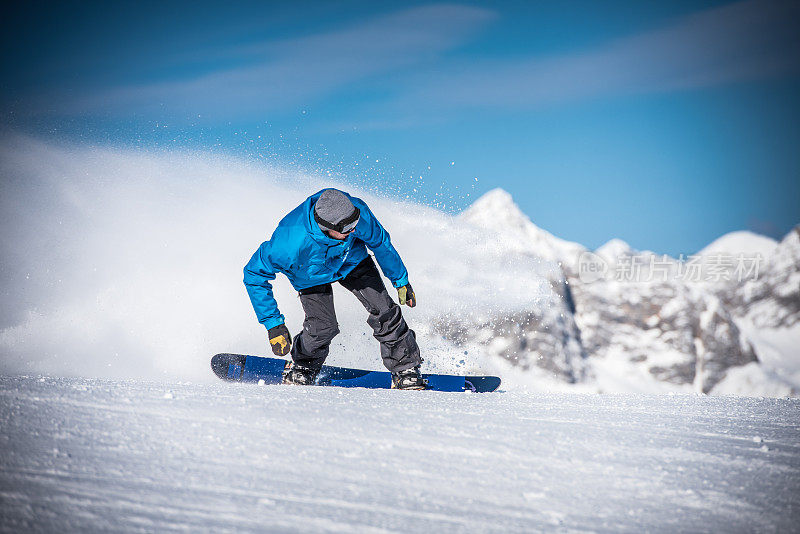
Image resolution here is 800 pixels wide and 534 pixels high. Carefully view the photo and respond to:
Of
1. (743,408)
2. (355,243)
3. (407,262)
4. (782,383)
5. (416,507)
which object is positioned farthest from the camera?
Result: (782,383)

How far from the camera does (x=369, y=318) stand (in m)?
4.70

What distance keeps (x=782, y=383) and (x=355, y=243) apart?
20243 cm

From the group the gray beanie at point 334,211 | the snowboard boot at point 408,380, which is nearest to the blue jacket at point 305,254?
the gray beanie at point 334,211

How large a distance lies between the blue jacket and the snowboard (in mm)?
1328

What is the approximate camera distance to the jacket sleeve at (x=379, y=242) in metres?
4.25

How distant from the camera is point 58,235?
1153 centimetres

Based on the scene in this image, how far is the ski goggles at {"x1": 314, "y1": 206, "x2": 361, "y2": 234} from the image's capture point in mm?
3826

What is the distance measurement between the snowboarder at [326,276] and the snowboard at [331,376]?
1.98ft

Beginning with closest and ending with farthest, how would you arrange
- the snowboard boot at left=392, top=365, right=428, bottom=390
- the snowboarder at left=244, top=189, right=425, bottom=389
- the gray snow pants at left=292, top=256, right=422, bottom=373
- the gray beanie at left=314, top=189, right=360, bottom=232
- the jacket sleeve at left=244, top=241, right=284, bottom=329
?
1. the gray beanie at left=314, top=189, right=360, bottom=232
2. the snowboarder at left=244, top=189, right=425, bottom=389
3. the jacket sleeve at left=244, top=241, right=284, bottom=329
4. the gray snow pants at left=292, top=256, right=422, bottom=373
5. the snowboard boot at left=392, top=365, right=428, bottom=390

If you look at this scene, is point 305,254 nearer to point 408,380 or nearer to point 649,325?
point 408,380

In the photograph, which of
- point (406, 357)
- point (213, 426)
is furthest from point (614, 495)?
point (406, 357)

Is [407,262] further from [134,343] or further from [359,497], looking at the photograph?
[359,497]

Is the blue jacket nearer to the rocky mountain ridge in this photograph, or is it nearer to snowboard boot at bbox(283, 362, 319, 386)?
snowboard boot at bbox(283, 362, 319, 386)

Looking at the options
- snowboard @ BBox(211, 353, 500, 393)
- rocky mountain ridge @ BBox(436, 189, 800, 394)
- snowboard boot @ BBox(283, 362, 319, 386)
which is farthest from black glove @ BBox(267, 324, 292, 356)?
rocky mountain ridge @ BBox(436, 189, 800, 394)
